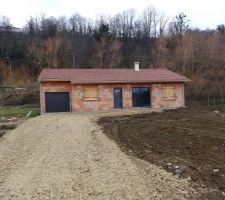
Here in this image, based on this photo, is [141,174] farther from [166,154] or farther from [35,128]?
[35,128]

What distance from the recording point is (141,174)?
868cm

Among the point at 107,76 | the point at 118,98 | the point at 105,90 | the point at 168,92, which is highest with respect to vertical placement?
the point at 107,76

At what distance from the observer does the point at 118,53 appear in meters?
53.8

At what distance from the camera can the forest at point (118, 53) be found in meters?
45.3

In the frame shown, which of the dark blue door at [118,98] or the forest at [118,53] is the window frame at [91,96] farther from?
the forest at [118,53]

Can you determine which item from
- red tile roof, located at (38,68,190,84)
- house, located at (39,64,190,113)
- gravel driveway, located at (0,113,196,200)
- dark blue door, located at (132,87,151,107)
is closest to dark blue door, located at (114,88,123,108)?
house, located at (39,64,190,113)

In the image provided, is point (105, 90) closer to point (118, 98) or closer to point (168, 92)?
point (118, 98)

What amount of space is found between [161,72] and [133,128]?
43.2 ft

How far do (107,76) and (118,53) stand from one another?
2721 cm

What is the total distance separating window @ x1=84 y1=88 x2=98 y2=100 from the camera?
25812mm

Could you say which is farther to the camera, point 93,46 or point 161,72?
point 93,46

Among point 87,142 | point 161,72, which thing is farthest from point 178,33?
point 87,142

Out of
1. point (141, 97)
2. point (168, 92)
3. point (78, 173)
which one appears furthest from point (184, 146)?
point (168, 92)

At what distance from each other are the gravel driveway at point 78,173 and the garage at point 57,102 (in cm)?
1158
